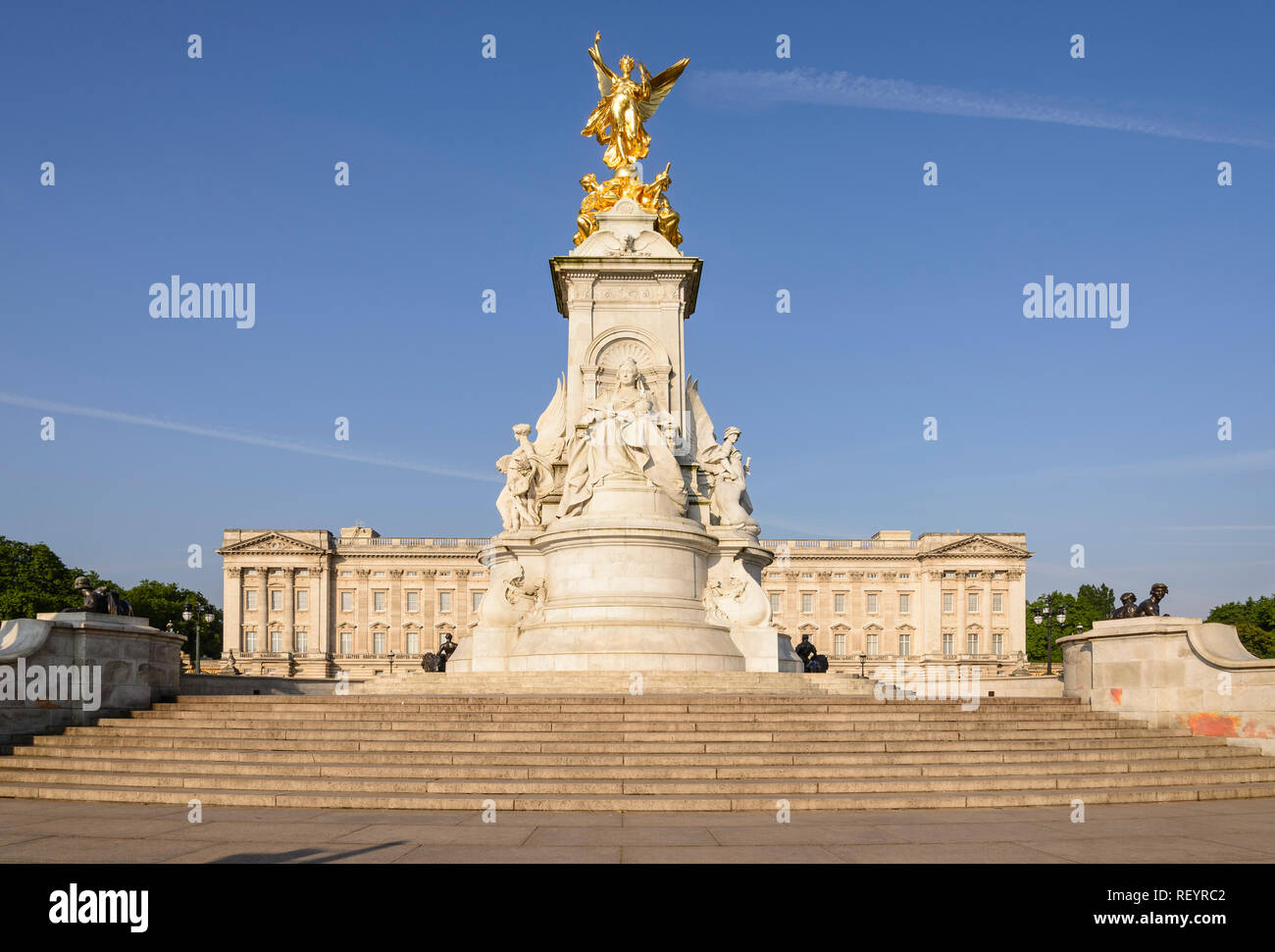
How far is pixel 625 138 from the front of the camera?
33.9 metres

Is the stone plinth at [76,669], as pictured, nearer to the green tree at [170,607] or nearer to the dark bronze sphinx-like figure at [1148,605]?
the dark bronze sphinx-like figure at [1148,605]

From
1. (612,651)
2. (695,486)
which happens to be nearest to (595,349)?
(695,486)

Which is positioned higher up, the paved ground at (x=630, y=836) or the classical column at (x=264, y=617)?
the paved ground at (x=630, y=836)

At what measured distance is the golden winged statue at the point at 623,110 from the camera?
33.7 meters

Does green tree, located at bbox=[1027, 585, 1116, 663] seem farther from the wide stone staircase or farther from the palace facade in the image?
the wide stone staircase

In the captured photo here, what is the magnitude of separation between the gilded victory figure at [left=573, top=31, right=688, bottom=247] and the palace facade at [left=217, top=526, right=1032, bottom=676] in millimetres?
70790

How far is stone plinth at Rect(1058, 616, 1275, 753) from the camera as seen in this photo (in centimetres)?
1738

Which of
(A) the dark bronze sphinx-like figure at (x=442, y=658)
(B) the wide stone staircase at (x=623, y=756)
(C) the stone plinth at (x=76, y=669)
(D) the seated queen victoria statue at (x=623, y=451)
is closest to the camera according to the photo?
(B) the wide stone staircase at (x=623, y=756)

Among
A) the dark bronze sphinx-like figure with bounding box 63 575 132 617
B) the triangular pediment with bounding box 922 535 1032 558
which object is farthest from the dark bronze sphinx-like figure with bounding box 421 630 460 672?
the triangular pediment with bounding box 922 535 1032 558

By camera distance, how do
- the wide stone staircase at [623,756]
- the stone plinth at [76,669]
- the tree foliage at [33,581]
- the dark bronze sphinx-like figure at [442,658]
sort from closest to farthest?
the wide stone staircase at [623,756] → the stone plinth at [76,669] → the dark bronze sphinx-like figure at [442,658] → the tree foliage at [33,581]

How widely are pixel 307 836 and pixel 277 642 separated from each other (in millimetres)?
97205

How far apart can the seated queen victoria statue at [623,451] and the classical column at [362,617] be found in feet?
258

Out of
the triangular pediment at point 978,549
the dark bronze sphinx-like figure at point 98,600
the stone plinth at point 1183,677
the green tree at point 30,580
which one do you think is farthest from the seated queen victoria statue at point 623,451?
the triangular pediment at point 978,549

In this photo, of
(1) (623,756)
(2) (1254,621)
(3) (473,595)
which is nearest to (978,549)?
(2) (1254,621)
